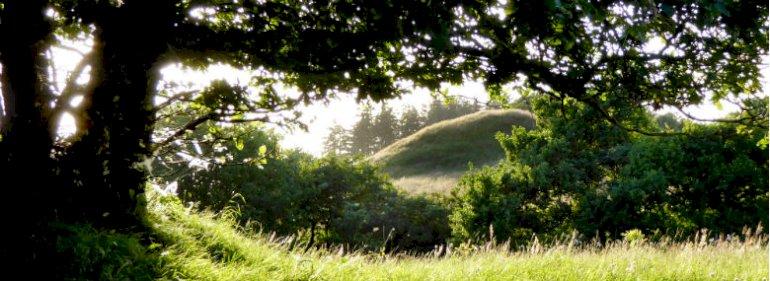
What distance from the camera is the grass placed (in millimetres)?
4730

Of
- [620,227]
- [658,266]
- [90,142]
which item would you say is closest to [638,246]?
[658,266]

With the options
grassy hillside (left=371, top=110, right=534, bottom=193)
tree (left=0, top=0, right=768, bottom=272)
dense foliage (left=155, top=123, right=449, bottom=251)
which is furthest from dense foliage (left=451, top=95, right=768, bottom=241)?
grassy hillside (left=371, top=110, right=534, bottom=193)

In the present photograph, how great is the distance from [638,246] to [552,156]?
495 inches

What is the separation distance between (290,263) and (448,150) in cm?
4168

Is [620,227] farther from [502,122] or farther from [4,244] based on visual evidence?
[502,122]

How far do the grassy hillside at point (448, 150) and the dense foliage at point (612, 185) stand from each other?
56.9ft

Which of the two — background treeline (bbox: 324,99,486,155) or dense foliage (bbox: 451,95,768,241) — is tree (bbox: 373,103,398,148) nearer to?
background treeline (bbox: 324,99,486,155)

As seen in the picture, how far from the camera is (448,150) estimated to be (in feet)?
155

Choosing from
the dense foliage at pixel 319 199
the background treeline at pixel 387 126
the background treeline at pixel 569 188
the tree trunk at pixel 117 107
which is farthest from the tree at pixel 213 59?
the background treeline at pixel 387 126

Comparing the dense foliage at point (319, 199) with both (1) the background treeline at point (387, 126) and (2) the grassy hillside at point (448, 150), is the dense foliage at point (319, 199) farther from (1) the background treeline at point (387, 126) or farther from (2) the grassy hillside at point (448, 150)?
(1) the background treeline at point (387, 126)

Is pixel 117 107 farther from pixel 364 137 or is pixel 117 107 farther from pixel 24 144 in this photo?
pixel 364 137

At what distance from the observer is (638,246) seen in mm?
8406

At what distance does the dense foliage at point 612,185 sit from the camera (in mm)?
18969

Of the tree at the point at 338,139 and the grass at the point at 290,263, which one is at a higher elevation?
the tree at the point at 338,139
